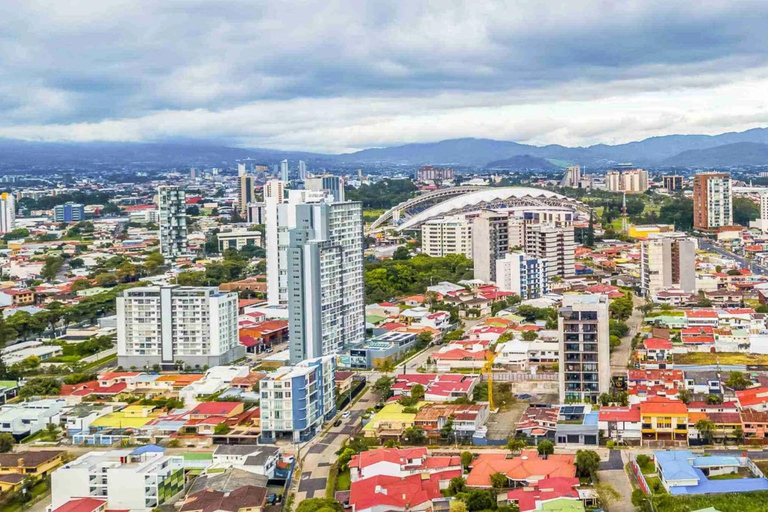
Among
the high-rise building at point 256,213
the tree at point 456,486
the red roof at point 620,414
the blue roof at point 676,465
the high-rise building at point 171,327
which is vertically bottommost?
the tree at point 456,486

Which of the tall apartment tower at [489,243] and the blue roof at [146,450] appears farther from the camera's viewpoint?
the tall apartment tower at [489,243]

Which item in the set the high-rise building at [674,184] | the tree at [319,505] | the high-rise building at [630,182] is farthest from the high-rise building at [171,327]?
the high-rise building at [630,182]

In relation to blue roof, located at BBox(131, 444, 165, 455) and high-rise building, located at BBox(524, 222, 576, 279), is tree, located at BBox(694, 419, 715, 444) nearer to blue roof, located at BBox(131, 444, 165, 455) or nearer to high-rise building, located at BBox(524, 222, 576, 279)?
blue roof, located at BBox(131, 444, 165, 455)

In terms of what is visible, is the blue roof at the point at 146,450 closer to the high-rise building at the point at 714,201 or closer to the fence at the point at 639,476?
the fence at the point at 639,476

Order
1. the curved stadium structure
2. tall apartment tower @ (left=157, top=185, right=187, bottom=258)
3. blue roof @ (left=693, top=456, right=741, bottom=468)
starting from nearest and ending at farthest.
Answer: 1. blue roof @ (left=693, top=456, right=741, bottom=468)
2. tall apartment tower @ (left=157, top=185, right=187, bottom=258)
3. the curved stadium structure

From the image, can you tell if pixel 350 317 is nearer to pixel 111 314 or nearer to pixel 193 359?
pixel 193 359

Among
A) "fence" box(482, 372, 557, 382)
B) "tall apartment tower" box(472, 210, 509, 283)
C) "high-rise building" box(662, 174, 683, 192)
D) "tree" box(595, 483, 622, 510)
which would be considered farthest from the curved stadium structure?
"tree" box(595, 483, 622, 510)

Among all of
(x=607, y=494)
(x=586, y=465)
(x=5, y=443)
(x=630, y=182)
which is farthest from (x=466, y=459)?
(x=630, y=182)
